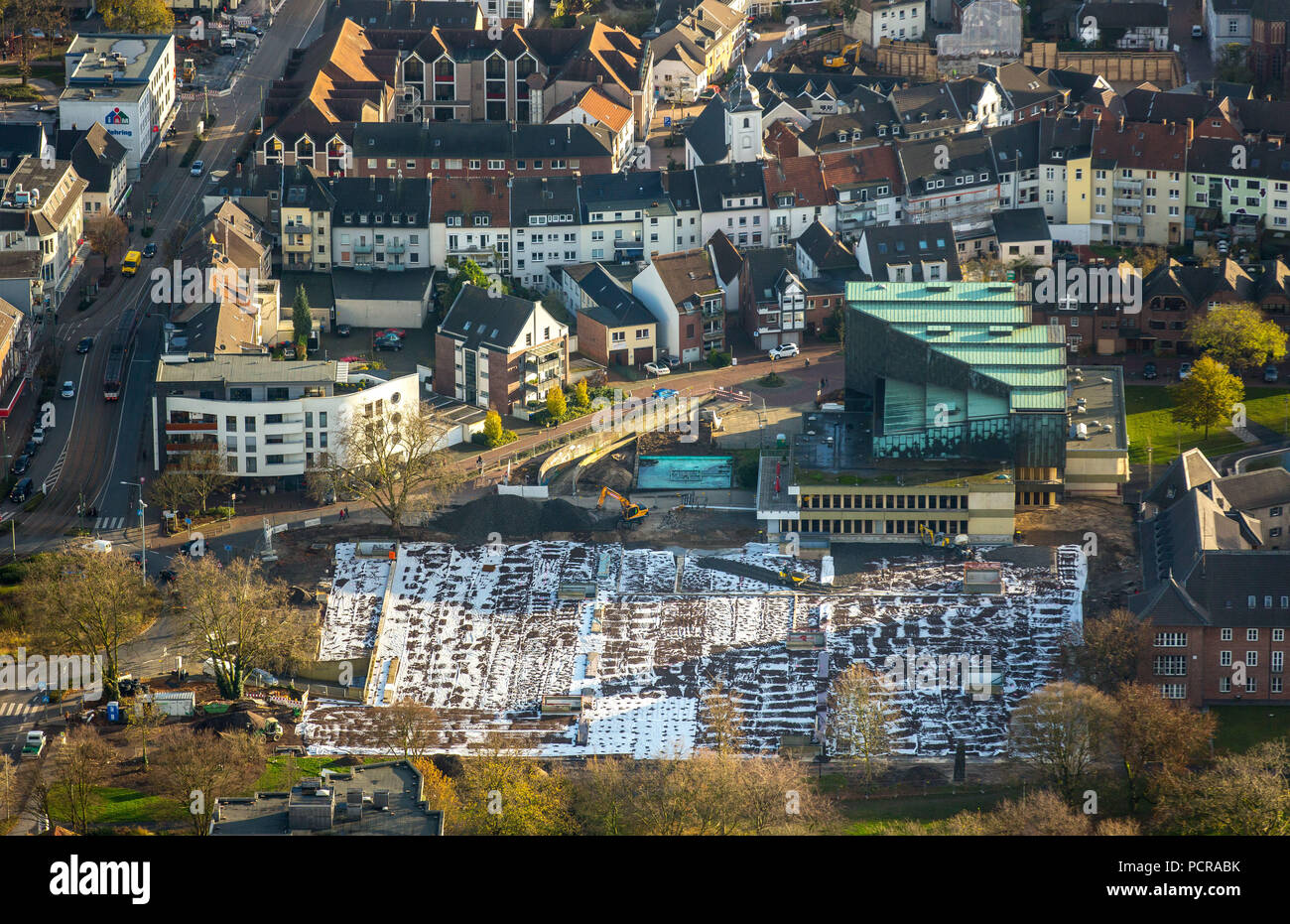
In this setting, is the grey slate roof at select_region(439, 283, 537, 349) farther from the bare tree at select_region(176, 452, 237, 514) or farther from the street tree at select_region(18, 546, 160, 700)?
the street tree at select_region(18, 546, 160, 700)

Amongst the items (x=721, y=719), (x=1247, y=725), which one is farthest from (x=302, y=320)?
(x=1247, y=725)

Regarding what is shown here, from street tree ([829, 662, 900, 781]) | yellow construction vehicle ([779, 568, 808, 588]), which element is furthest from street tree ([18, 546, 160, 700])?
street tree ([829, 662, 900, 781])

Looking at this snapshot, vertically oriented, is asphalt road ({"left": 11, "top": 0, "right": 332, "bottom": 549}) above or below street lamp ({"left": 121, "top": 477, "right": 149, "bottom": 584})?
above

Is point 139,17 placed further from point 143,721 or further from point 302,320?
point 143,721

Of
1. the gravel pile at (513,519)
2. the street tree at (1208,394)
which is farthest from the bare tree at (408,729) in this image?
the street tree at (1208,394)

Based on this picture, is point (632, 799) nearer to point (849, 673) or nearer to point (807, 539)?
Result: point (849, 673)

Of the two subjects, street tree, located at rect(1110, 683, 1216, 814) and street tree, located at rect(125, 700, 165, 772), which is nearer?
street tree, located at rect(1110, 683, 1216, 814)

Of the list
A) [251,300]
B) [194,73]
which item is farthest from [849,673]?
[194,73]
